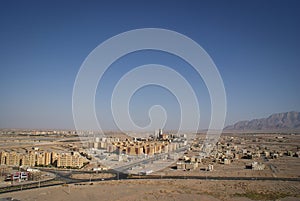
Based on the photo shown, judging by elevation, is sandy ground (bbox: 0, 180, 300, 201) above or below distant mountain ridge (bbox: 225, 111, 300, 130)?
below

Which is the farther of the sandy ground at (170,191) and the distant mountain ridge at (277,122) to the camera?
the distant mountain ridge at (277,122)

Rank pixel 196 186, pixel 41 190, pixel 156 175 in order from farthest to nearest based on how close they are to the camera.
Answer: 1. pixel 156 175
2. pixel 196 186
3. pixel 41 190

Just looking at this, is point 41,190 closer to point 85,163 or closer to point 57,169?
point 57,169

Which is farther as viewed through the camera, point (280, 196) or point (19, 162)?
point (19, 162)

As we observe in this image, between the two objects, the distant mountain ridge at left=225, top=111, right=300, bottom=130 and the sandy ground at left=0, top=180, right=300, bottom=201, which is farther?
the distant mountain ridge at left=225, top=111, right=300, bottom=130

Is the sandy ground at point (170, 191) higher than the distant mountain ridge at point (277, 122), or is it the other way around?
the distant mountain ridge at point (277, 122)

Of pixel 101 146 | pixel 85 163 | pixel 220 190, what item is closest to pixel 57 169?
pixel 85 163

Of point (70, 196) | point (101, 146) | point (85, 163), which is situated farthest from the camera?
point (101, 146)
